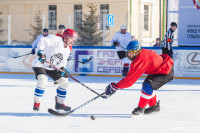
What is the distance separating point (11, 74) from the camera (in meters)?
11.8

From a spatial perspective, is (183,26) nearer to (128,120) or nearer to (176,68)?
(176,68)

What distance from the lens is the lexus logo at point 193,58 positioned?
10516mm

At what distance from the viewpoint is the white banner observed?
11164mm

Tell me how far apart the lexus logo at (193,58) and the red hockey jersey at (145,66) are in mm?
5317

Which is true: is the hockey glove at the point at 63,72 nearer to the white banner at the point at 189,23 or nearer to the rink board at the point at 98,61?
the rink board at the point at 98,61

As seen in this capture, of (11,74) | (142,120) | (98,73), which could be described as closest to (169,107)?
(142,120)

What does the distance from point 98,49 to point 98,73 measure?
2.10ft

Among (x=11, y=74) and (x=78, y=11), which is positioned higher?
(x=78, y=11)

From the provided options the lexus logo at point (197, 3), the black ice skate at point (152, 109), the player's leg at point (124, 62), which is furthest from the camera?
the lexus logo at point (197, 3)

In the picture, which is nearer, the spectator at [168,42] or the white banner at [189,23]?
the spectator at [168,42]

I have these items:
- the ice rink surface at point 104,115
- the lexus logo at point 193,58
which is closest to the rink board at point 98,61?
the lexus logo at point 193,58

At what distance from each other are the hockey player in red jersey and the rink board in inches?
204

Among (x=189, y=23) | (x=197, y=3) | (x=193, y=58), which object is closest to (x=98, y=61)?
(x=193, y=58)

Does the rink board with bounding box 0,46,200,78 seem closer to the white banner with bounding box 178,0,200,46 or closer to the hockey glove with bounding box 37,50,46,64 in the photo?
the white banner with bounding box 178,0,200,46
